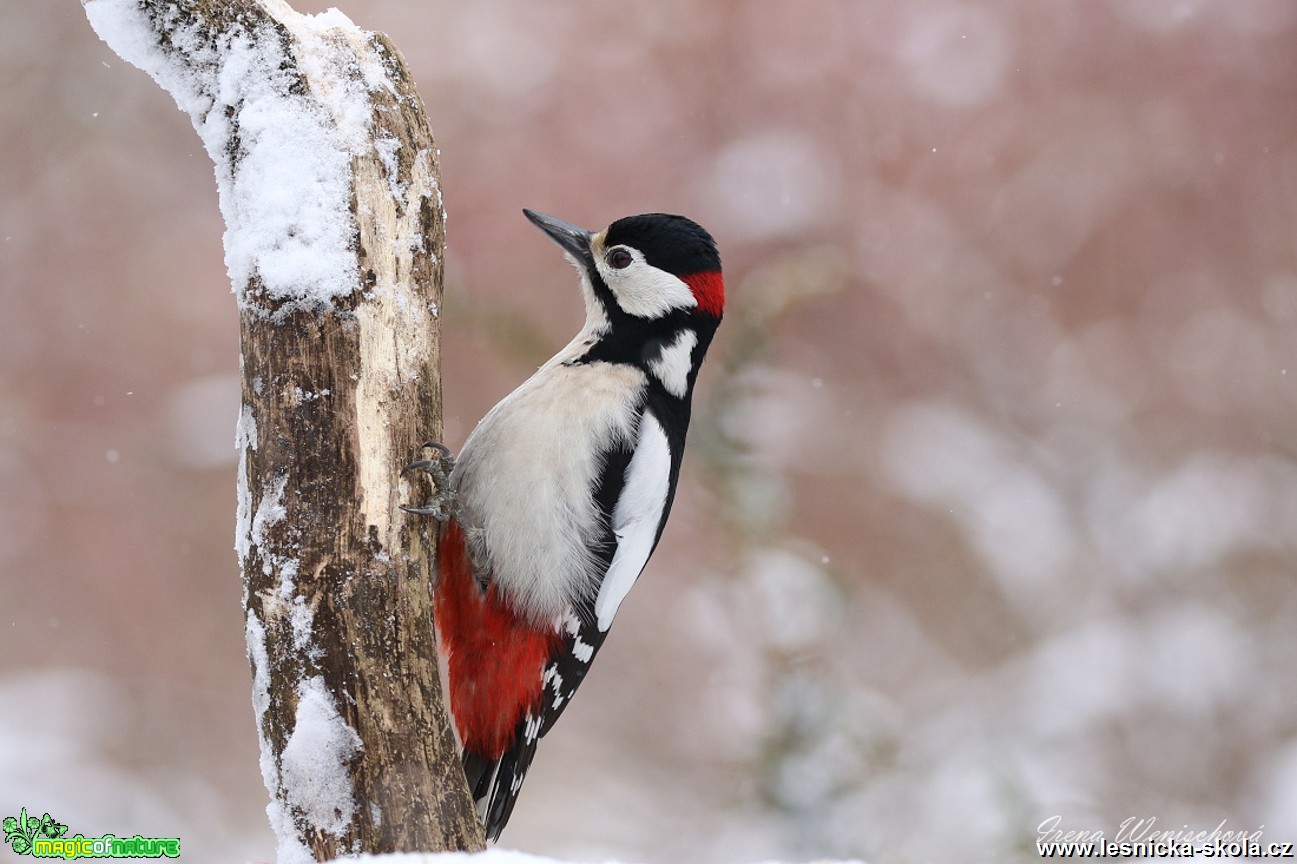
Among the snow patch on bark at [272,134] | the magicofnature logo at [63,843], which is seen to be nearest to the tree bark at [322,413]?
the snow patch on bark at [272,134]

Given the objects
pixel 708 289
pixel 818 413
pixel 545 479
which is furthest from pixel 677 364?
pixel 818 413

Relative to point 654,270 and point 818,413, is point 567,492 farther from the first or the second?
point 818,413

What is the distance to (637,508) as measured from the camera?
2598 millimetres

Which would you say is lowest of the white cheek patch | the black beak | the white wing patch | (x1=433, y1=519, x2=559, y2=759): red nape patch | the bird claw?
(x1=433, y1=519, x2=559, y2=759): red nape patch

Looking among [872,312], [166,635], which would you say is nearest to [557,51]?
[872,312]

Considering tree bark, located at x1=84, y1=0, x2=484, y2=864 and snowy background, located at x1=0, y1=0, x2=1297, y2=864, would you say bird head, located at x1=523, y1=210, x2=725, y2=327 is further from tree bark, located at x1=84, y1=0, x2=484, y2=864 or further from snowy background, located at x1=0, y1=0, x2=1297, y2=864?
snowy background, located at x1=0, y1=0, x2=1297, y2=864

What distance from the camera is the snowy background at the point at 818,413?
4070 millimetres

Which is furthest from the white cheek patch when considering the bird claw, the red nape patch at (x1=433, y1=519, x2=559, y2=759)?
the red nape patch at (x1=433, y1=519, x2=559, y2=759)

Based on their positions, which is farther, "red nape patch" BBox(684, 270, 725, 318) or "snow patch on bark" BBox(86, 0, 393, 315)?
"red nape patch" BBox(684, 270, 725, 318)

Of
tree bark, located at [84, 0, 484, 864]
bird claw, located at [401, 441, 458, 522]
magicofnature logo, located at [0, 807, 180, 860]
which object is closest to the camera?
tree bark, located at [84, 0, 484, 864]

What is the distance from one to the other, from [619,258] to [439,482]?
76cm

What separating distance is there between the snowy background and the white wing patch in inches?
53.2

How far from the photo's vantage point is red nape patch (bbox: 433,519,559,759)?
2.51 m

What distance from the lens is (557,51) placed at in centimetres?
404
